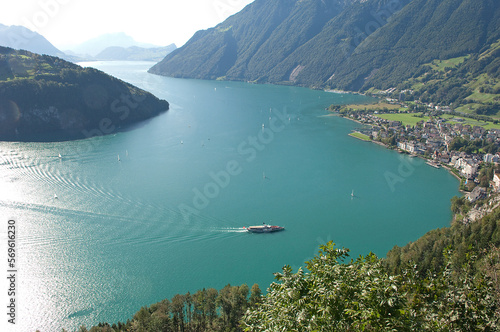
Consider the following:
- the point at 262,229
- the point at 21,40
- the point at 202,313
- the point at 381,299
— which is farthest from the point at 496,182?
the point at 21,40

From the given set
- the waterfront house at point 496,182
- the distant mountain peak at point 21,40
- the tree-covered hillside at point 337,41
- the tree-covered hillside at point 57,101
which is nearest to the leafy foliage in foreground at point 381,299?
the waterfront house at point 496,182

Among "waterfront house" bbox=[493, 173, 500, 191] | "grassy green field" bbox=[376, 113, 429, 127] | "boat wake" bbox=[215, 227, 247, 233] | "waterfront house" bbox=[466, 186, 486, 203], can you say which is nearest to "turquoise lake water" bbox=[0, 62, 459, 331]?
"boat wake" bbox=[215, 227, 247, 233]

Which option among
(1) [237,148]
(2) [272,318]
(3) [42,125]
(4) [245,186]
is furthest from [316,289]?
(3) [42,125]

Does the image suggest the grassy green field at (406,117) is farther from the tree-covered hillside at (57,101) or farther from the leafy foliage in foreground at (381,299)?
the leafy foliage in foreground at (381,299)

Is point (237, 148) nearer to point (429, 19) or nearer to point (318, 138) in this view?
point (318, 138)

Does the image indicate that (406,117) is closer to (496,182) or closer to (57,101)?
(496,182)

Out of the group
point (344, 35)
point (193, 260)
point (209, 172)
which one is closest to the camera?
point (193, 260)
